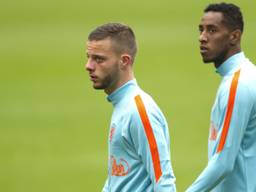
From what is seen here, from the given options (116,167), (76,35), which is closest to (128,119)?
(116,167)

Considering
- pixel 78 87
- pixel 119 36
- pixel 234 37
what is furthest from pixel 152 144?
pixel 78 87

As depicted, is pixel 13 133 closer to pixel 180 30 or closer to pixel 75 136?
pixel 75 136

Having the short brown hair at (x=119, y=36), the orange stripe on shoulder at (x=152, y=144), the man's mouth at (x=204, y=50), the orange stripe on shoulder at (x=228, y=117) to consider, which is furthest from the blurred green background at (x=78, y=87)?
the orange stripe on shoulder at (x=152, y=144)

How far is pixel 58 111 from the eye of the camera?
6.48 meters

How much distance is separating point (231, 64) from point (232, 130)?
0.33 m

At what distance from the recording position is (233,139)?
3.86 m

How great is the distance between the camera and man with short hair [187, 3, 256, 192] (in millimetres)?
3859

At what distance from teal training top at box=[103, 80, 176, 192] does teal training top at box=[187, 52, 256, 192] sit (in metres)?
0.28

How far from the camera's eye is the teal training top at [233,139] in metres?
3.86

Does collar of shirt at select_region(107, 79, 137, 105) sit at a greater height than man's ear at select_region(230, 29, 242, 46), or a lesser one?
lesser

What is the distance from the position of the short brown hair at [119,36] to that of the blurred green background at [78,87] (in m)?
2.49

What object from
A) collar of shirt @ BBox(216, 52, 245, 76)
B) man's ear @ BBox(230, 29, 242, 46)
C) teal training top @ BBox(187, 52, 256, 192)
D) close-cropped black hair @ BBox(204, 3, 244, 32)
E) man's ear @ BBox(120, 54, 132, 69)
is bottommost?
teal training top @ BBox(187, 52, 256, 192)

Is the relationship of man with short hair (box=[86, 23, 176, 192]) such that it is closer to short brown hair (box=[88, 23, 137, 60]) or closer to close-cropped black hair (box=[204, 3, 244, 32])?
short brown hair (box=[88, 23, 137, 60])

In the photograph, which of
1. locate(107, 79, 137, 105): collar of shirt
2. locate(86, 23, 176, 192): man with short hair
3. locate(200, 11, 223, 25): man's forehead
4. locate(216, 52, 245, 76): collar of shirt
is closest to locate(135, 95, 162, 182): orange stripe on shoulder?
locate(86, 23, 176, 192): man with short hair
